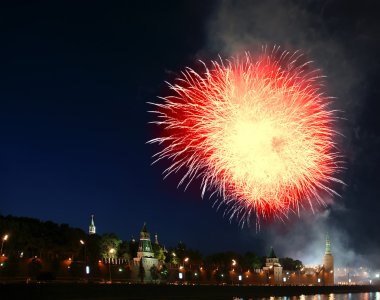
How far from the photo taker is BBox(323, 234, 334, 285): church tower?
158075mm

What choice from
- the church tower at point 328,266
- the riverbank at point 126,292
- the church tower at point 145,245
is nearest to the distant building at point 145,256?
the church tower at point 145,245

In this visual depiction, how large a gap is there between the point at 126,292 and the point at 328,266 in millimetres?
124681

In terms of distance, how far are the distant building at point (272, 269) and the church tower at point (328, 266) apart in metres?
25.6

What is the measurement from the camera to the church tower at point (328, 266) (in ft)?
519

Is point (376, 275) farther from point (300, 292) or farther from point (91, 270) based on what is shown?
point (91, 270)

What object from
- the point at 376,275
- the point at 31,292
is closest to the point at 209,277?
the point at 31,292

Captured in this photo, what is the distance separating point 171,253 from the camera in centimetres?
11506

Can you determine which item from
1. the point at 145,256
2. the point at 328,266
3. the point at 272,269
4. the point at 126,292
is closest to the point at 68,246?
the point at 145,256

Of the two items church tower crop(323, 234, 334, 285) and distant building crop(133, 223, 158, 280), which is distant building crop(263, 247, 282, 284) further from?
distant building crop(133, 223, 158, 280)

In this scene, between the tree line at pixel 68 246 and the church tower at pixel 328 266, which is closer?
the tree line at pixel 68 246

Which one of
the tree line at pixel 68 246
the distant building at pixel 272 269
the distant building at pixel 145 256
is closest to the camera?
the tree line at pixel 68 246

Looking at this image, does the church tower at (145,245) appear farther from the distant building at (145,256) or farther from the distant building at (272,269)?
the distant building at (272,269)

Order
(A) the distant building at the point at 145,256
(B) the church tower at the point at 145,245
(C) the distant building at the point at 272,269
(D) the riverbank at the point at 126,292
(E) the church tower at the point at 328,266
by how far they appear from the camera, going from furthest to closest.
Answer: (E) the church tower at the point at 328,266
(C) the distant building at the point at 272,269
(B) the church tower at the point at 145,245
(A) the distant building at the point at 145,256
(D) the riverbank at the point at 126,292

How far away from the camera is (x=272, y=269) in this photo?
13162cm
